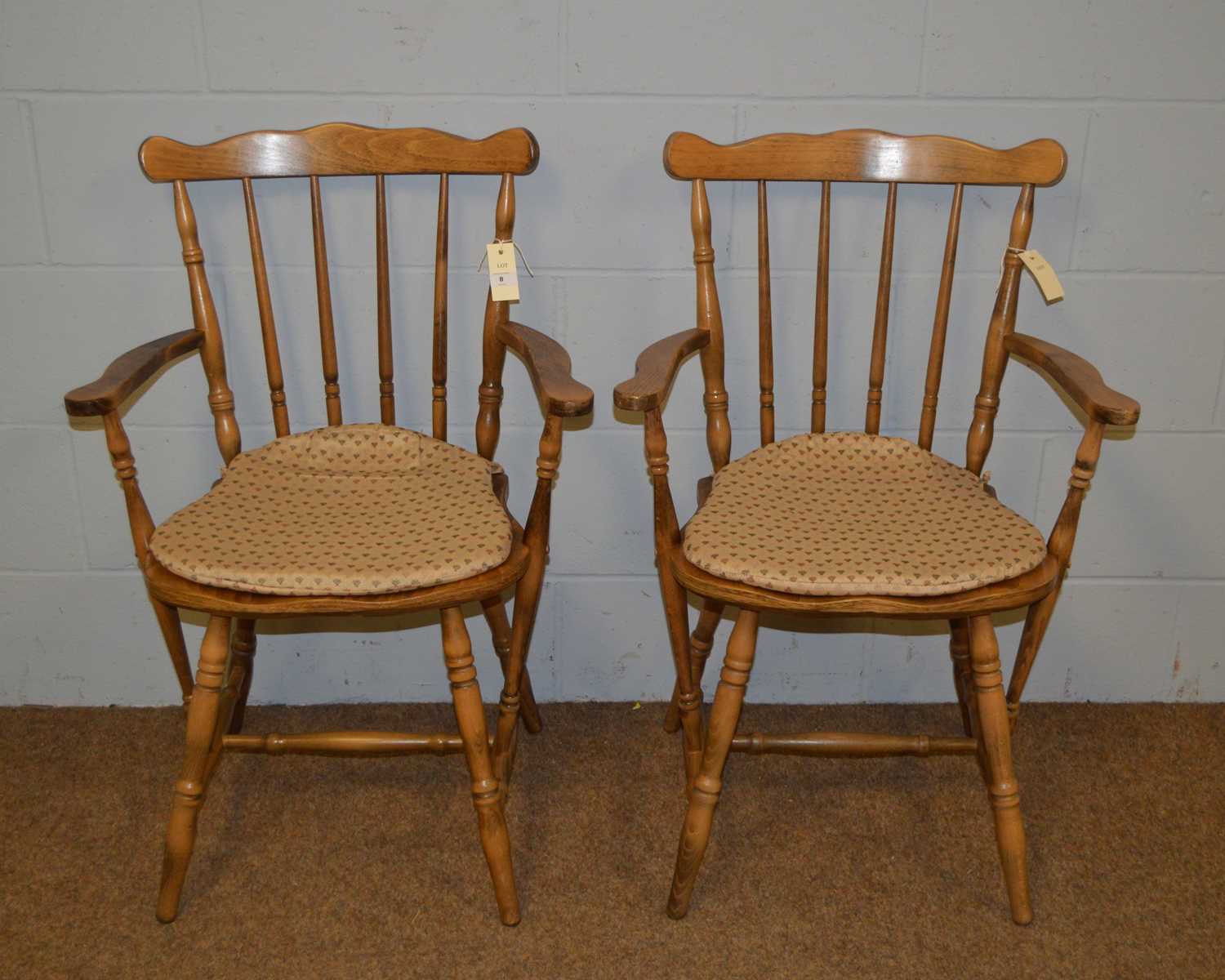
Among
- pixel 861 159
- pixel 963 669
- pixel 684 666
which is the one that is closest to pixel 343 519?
pixel 684 666

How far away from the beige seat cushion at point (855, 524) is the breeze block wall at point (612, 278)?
243mm

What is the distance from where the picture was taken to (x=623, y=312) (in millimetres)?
1796

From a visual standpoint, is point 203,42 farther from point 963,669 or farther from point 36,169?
point 963,669

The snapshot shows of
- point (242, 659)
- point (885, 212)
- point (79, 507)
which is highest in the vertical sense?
point (885, 212)

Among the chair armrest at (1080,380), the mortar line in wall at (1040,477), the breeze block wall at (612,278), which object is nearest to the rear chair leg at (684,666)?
the breeze block wall at (612,278)

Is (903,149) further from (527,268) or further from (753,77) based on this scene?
(527,268)

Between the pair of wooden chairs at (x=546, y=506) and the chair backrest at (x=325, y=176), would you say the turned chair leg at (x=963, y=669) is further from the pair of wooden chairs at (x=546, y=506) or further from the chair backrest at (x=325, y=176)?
the chair backrest at (x=325, y=176)

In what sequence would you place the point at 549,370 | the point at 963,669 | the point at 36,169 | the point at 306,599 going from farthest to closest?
the point at 963,669
the point at 36,169
the point at 549,370
the point at 306,599

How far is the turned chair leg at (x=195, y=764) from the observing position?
1418mm

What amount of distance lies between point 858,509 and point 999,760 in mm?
370

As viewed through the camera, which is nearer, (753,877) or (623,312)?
(753,877)

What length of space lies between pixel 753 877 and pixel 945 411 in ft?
2.63

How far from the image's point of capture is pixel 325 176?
1651 millimetres

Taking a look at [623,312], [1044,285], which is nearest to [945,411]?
Answer: [1044,285]
